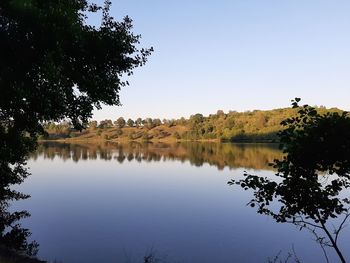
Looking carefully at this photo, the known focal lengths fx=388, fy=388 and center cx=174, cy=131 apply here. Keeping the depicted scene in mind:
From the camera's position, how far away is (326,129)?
945cm

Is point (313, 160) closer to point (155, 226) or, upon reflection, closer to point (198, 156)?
point (155, 226)

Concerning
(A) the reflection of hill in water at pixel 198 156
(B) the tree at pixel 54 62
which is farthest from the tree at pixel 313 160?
(A) the reflection of hill in water at pixel 198 156

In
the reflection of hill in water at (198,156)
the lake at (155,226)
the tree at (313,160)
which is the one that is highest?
the tree at (313,160)

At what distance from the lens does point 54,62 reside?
1591cm

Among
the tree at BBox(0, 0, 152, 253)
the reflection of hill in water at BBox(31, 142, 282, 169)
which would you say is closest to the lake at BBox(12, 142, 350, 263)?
the tree at BBox(0, 0, 152, 253)

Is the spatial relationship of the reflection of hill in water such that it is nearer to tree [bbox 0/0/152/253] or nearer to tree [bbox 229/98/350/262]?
tree [bbox 0/0/152/253]

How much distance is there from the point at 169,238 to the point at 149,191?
22894 millimetres

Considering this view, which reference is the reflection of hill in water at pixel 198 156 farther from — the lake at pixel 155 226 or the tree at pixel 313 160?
the tree at pixel 313 160

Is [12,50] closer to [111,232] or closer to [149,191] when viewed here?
[111,232]

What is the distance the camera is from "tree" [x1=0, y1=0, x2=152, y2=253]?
15398 millimetres

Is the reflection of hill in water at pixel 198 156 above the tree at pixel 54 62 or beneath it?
beneath

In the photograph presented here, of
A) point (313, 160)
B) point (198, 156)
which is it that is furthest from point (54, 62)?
point (198, 156)

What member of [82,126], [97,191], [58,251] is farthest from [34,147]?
[97,191]

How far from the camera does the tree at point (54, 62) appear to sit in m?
15.4
